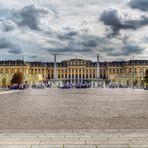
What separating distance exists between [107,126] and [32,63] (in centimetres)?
17448

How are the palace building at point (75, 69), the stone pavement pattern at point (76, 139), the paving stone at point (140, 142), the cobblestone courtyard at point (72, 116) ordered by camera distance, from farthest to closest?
1. the palace building at point (75, 69)
2. the cobblestone courtyard at point (72, 116)
3. the paving stone at point (140, 142)
4. the stone pavement pattern at point (76, 139)

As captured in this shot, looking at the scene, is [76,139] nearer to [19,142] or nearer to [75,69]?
[19,142]

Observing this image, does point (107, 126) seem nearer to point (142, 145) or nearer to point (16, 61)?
point (142, 145)

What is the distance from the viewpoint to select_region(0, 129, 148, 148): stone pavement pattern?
25.5ft

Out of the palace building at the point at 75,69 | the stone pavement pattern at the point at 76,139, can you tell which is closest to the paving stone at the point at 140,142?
the stone pavement pattern at the point at 76,139

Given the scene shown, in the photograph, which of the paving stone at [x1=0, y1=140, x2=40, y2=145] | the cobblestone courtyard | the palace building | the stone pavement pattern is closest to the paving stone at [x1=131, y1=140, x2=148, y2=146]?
the stone pavement pattern

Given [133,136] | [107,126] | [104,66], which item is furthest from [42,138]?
[104,66]

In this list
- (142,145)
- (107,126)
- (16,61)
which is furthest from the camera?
(16,61)

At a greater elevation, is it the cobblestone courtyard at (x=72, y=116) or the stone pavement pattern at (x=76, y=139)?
the cobblestone courtyard at (x=72, y=116)

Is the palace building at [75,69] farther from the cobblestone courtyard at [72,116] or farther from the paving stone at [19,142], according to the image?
the paving stone at [19,142]

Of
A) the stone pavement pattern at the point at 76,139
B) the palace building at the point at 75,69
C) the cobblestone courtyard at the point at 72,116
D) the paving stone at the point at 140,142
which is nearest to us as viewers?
the stone pavement pattern at the point at 76,139

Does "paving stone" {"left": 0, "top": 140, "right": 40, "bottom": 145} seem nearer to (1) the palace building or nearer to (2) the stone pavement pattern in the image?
(2) the stone pavement pattern

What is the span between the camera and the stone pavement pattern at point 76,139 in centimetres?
777

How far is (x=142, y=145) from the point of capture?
7.74 metres
